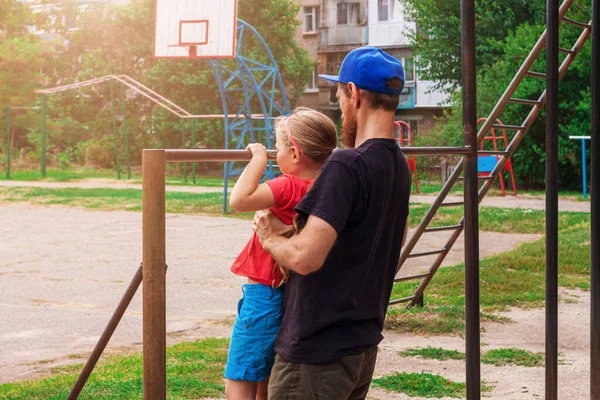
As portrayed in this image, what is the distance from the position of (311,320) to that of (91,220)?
1185cm

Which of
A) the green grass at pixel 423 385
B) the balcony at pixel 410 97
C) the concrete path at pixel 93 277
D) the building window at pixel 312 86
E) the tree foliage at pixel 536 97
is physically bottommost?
the green grass at pixel 423 385

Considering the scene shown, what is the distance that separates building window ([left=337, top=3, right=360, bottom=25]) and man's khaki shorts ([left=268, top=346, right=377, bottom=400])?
39765mm

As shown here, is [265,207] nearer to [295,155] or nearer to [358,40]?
[295,155]

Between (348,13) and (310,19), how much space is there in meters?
2.11

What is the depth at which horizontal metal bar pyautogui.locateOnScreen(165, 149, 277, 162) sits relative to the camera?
2.17 m

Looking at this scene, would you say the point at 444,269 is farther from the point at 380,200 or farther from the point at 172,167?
the point at 172,167

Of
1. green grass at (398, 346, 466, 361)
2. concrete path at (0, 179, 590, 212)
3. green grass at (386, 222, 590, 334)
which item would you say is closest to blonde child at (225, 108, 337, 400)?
green grass at (398, 346, 466, 361)

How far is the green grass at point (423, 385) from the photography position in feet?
14.6

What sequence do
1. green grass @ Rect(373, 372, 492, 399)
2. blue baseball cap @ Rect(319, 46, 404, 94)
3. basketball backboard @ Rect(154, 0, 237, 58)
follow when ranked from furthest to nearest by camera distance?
basketball backboard @ Rect(154, 0, 237, 58) < green grass @ Rect(373, 372, 492, 399) < blue baseball cap @ Rect(319, 46, 404, 94)

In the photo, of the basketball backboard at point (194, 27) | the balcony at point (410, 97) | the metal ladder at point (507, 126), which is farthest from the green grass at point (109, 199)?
the balcony at point (410, 97)

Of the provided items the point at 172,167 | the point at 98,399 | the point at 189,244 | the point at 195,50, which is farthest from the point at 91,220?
the point at 172,167

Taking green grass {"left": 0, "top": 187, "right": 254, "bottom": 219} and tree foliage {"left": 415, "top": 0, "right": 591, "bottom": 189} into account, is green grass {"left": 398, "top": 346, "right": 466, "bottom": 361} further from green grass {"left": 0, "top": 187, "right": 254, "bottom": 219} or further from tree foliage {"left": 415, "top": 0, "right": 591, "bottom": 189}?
tree foliage {"left": 415, "top": 0, "right": 591, "bottom": 189}

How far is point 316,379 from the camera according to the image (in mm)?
2197

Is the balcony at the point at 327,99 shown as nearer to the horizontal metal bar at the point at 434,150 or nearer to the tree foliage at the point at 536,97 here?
Result: the tree foliage at the point at 536,97
